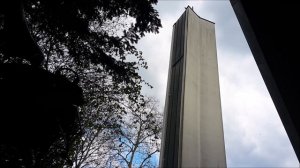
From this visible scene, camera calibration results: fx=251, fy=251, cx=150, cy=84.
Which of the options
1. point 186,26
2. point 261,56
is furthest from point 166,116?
point 261,56

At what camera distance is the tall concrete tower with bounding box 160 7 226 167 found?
1246 millimetres

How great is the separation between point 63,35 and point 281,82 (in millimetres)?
2974

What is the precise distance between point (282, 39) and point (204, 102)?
1.32 metres

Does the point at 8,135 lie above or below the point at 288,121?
below

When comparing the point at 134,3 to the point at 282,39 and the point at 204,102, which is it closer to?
the point at 282,39

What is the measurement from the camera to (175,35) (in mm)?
1813

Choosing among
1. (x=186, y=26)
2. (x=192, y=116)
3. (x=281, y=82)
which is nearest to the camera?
(x=192, y=116)

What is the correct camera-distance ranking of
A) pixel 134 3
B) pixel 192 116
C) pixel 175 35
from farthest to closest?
pixel 134 3 < pixel 175 35 < pixel 192 116

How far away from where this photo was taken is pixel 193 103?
4.57 ft

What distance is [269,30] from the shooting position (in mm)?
2219

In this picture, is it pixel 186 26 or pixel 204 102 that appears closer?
pixel 204 102

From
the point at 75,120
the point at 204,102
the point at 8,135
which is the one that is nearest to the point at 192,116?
the point at 204,102

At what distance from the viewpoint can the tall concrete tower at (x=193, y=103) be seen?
1246 millimetres

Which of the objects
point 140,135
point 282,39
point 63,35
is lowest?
point 282,39
